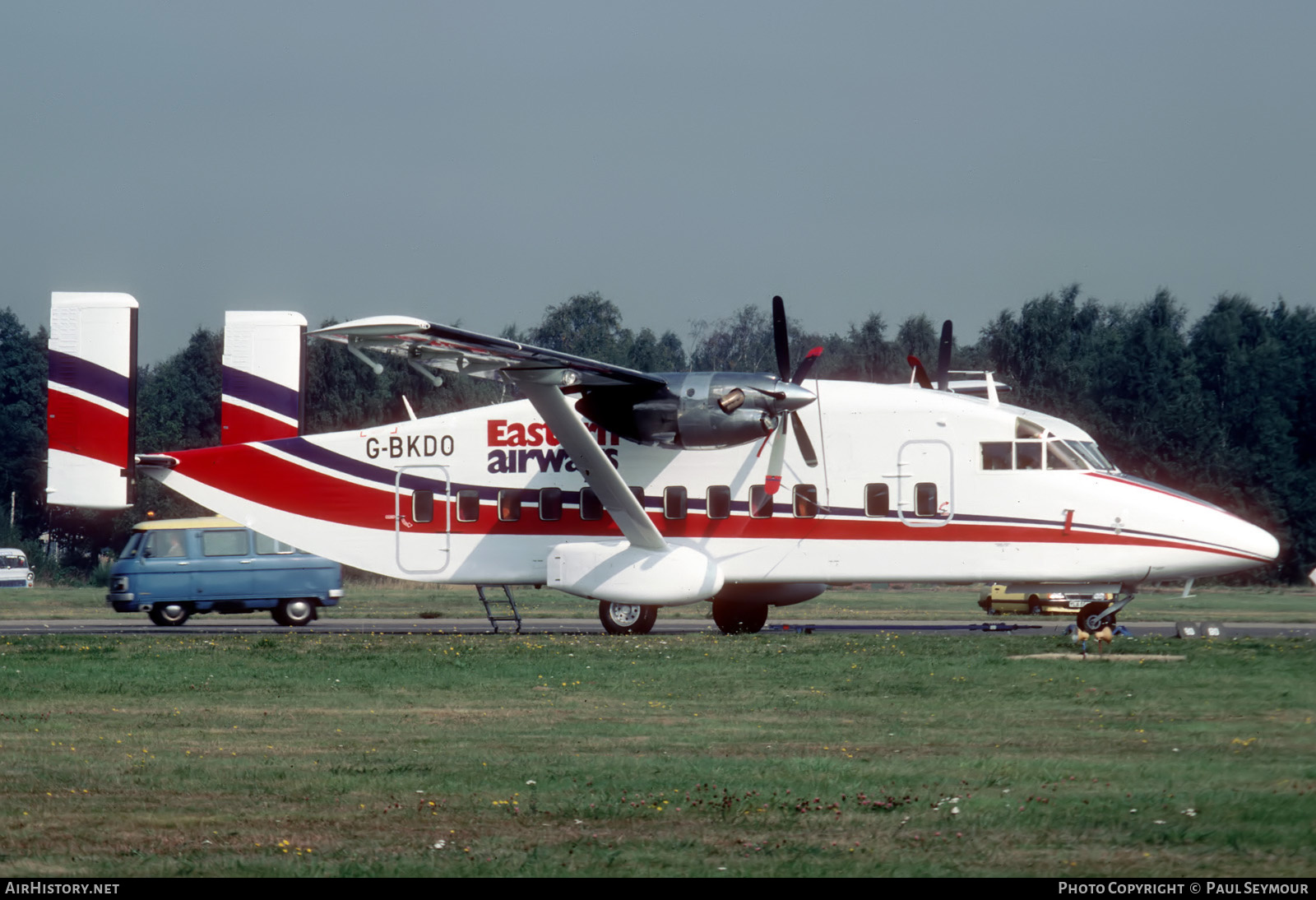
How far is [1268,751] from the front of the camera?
1198 centimetres

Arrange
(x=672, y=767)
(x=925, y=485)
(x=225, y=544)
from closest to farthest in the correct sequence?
(x=672, y=767) < (x=925, y=485) < (x=225, y=544)

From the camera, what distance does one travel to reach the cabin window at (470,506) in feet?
91.7

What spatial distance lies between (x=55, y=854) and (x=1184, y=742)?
9479 mm

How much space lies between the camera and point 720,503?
26.7 meters

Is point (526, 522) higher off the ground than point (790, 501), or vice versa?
point (790, 501)

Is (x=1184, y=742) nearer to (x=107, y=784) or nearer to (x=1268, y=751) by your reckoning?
(x=1268, y=751)

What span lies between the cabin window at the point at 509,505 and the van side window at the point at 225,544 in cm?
928

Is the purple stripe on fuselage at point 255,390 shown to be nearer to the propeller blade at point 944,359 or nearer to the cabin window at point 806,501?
the cabin window at point 806,501

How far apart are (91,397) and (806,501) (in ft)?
47.8

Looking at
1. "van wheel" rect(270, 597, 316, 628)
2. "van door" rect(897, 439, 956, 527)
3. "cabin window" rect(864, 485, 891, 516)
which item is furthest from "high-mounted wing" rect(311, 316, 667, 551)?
"van wheel" rect(270, 597, 316, 628)

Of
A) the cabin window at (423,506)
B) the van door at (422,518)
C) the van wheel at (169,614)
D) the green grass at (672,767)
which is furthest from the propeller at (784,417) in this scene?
the van wheel at (169,614)

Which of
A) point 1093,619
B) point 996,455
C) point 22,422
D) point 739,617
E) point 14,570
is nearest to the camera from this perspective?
point 1093,619

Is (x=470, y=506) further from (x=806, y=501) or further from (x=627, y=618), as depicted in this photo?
(x=806, y=501)

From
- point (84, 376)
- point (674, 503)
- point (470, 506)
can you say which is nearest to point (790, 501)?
point (674, 503)
